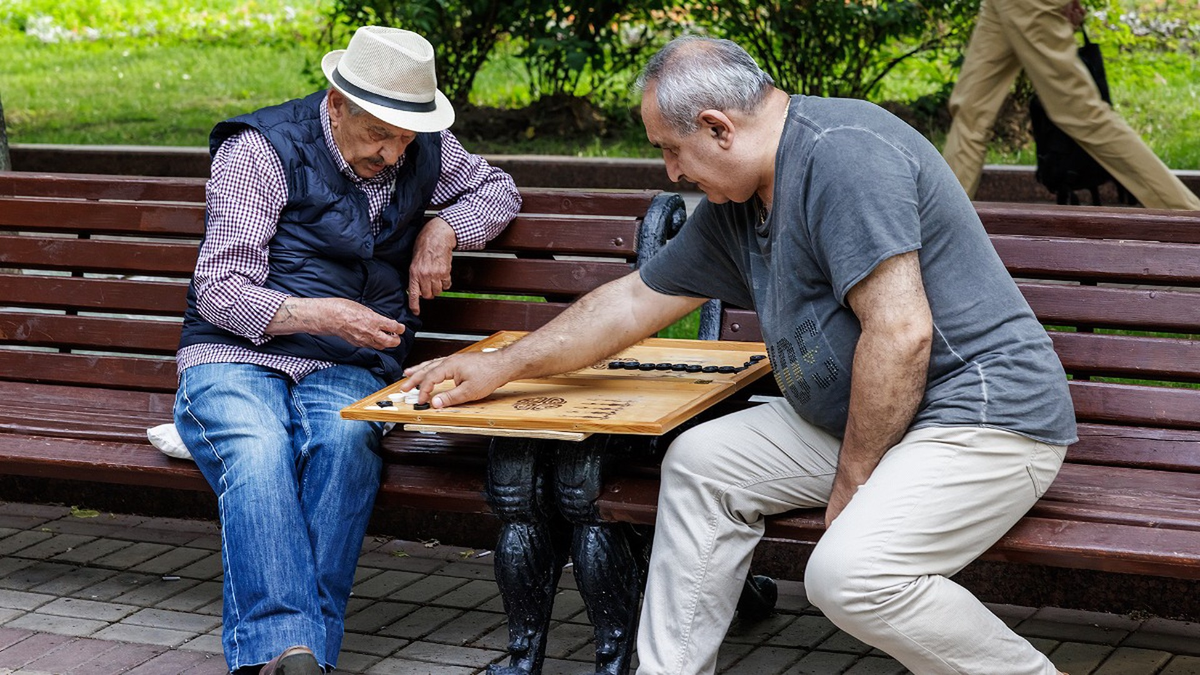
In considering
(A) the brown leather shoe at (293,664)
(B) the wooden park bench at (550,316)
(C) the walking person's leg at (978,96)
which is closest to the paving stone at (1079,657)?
(B) the wooden park bench at (550,316)

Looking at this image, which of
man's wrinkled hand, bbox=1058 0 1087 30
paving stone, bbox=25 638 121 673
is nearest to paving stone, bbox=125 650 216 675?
paving stone, bbox=25 638 121 673

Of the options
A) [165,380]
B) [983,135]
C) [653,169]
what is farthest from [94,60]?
[165,380]

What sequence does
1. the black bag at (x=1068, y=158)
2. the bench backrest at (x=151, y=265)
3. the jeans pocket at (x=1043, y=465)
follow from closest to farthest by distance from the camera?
1. the jeans pocket at (x=1043, y=465)
2. the bench backrest at (x=151, y=265)
3. the black bag at (x=1068, y=158)

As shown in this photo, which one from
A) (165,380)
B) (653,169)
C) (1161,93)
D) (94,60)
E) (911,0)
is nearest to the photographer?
(165,380)

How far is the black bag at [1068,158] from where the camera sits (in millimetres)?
6508

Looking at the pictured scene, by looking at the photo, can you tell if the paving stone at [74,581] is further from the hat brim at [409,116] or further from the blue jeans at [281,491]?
the hat brim at [409,116]

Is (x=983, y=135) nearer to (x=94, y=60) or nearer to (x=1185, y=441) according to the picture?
(x=1185, y=441)

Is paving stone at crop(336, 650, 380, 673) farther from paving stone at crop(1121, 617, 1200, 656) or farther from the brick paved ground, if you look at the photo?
paving stone at crop(1121, 617, 1200, 656)

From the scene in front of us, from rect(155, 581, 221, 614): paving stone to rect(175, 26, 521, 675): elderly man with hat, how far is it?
67cm

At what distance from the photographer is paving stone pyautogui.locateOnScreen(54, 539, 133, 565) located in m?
4.57

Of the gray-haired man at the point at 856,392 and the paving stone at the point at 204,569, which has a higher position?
the gray-haired man at the point at 856,392

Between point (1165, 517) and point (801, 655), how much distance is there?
1034 millimetres

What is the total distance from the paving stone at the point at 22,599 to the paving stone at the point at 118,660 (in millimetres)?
454

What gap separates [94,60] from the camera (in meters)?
16.1
